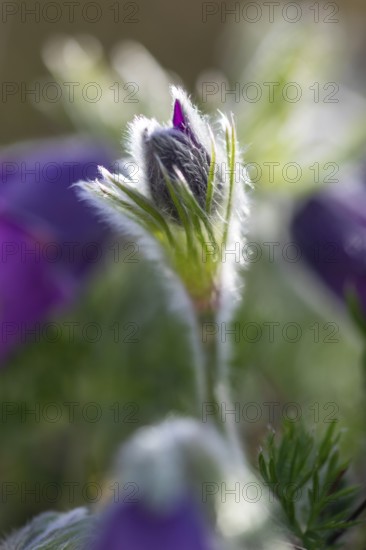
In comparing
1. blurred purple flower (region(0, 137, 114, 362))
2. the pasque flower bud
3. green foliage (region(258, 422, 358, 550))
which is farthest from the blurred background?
the pasque flower bud

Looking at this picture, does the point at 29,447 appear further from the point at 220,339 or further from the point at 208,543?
the point at 208,543

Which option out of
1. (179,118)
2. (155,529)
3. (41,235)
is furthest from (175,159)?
(41,235)

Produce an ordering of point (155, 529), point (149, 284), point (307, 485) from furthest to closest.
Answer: point (149, 284) < point (307, 485) < point (155, 529)

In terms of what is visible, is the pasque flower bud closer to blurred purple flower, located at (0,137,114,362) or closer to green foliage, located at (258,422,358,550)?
green foliage, located at (258,422,358,550)

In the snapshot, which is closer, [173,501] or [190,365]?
[173,501]

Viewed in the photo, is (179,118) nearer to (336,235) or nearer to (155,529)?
(155,529)

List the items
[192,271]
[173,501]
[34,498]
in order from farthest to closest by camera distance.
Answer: [34,498] < [192,271] < [173,501]

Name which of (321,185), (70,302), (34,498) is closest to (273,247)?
(321,185)

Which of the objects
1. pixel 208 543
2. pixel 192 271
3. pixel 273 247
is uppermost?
pixel 273 247
